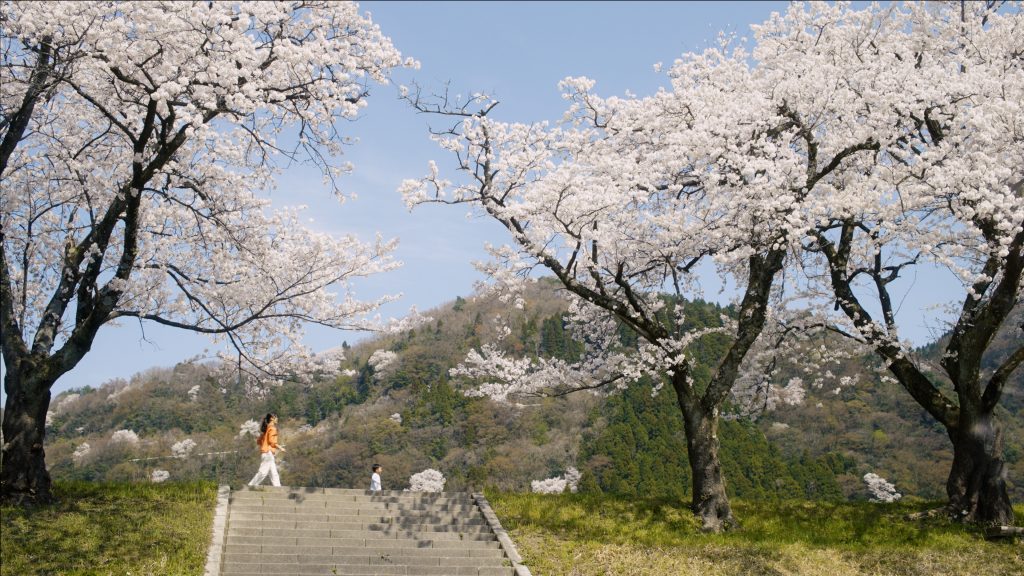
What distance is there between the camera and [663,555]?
1280 cm

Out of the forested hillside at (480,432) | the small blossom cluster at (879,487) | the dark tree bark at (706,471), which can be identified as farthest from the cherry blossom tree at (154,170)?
the small blossom cluster at (879,487)

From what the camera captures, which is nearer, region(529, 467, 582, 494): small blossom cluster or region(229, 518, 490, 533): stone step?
region(229, 518, 490, 533): stone step

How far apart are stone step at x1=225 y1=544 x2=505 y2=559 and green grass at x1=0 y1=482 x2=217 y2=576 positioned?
73 centimetres

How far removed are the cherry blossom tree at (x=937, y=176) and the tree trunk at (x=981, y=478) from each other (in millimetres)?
22

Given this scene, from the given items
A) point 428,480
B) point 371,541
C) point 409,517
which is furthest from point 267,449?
point 428,480

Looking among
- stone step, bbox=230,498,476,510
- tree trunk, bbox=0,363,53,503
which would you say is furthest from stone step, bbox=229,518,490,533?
tree trunk, bbox=0,363,53,503

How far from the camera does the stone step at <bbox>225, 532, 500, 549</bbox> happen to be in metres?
12.3

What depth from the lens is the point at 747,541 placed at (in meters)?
13.9

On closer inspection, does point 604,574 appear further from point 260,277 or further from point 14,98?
point 14,98

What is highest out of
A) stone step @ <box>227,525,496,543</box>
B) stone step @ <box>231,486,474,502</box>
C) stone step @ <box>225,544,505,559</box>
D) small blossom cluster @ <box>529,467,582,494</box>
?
small blossom cluster @ <box>529,467,582,494</box>

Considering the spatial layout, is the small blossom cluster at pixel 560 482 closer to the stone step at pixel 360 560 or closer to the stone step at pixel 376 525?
the stone step at pixel 376 525

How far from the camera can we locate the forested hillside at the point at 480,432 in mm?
48438

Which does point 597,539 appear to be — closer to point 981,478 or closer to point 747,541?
point 747,541

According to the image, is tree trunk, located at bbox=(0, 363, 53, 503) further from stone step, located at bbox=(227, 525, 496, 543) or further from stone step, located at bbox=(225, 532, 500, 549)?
stone step, located at bbox=(225, 532, 500, 549)
